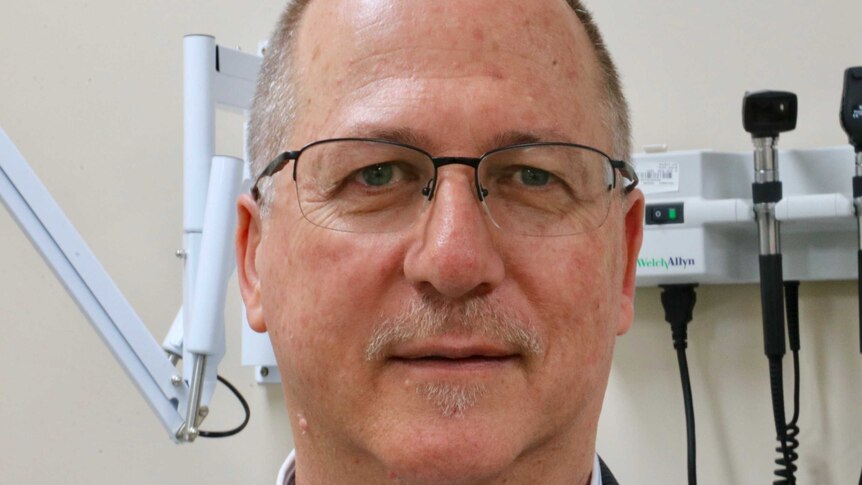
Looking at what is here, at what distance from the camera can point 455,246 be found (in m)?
0.92

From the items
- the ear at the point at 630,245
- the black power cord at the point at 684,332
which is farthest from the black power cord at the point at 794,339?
the ear at the point at 630,245

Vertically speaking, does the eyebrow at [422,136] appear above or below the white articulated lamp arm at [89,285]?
above

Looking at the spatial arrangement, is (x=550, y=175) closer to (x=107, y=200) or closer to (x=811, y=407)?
(x=811, y=407)

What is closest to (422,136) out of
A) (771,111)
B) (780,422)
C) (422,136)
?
(422,136)

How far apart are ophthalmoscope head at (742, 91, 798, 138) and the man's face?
13.2 inches

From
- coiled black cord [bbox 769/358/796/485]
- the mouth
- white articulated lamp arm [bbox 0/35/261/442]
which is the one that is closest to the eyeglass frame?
the mouth

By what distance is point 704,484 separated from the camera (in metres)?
1.49

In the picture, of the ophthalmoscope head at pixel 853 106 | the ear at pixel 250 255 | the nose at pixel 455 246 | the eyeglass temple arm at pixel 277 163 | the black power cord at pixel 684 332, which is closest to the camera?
the nose at pixel 455 246

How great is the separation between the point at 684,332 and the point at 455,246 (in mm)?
639

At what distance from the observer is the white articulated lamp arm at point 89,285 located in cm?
136

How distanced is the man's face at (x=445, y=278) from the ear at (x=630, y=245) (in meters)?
0.09

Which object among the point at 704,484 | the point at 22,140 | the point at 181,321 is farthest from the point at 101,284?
the point at 704,484

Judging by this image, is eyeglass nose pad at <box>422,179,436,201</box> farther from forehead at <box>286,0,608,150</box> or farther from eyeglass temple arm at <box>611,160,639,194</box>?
eyeglass temple arm at <box>611,160,639,194</box>

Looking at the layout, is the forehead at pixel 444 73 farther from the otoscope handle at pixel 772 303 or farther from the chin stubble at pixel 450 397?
the otoscope handle at pixel 772 303
